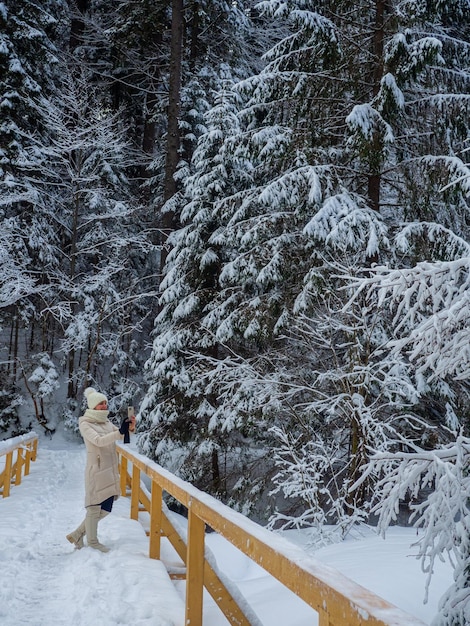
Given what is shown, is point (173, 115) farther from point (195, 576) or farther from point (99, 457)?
point (195, 576)

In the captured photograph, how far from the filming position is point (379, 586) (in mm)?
4449

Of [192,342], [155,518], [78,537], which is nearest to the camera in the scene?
[155,518]

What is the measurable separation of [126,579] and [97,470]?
1.58m

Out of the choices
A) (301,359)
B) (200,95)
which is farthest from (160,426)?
(200,95)

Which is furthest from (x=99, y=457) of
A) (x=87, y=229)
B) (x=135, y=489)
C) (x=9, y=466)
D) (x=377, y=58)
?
(x=87, y=229)

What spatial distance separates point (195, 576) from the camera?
3.12 meters

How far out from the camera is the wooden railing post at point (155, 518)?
4863 mm

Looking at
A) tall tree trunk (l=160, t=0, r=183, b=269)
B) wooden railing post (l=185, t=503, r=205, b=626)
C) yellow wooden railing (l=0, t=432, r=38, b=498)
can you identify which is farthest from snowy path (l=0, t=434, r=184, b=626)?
tall tree trunk (l=160, t=0, r=183, b=269)

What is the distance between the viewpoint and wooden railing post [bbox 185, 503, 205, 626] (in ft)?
10.3

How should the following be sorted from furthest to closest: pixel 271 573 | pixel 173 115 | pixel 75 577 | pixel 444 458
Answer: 1. pixel 173 115
2. pixel 75 577
3. pixel 444 458
4. pixel 271 573

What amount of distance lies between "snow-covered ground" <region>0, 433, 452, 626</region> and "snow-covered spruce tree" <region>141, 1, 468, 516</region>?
3.27m

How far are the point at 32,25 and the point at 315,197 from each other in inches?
722

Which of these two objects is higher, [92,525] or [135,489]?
[92,525]

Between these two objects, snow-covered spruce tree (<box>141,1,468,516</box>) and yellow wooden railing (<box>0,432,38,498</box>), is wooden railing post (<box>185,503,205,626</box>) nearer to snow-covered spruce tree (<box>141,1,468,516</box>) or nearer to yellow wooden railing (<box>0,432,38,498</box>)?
yellow wooden railing (<box>0,432,38,498</box>)
